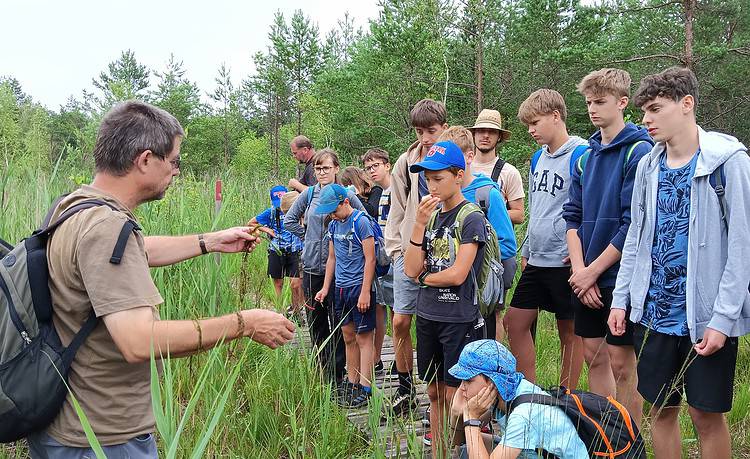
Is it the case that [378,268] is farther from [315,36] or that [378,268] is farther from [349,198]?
[315,36]

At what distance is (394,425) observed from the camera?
2.60 m

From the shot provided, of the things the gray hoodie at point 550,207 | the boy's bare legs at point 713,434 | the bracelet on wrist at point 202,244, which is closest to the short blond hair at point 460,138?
the gray hoodie at point 550,207

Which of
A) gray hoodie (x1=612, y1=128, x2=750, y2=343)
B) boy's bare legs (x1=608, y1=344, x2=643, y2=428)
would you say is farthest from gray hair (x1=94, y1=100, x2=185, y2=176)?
boy's bare legs (x1=608, y1=344, x2=643, y2=428)

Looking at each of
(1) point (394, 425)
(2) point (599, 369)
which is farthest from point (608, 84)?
(1) point (394, 425)

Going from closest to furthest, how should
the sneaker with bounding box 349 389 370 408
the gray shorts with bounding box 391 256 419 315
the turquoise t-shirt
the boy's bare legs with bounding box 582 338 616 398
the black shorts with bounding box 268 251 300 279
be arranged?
1. the turquoise t-shirt
2. the boy's bare legs with bounding box 582 338 616 398
3. the gray shorts with bounding box 391 256 419 315
4. the sneaker with bounding box 349 389 370 408
5. the black shorts with bounding box 268 251 300 279

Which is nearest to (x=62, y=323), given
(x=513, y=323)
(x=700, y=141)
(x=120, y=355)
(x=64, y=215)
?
(x=120, y=355)

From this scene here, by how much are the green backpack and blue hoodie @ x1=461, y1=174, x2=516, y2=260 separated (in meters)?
0.40

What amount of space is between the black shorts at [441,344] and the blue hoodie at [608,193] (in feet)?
2.65

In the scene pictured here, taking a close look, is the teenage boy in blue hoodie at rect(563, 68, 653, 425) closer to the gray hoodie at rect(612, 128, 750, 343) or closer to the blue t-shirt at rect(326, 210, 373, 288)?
the gray hoodie at rect(612, 128, 750, 343)

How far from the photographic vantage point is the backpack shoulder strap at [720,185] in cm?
226

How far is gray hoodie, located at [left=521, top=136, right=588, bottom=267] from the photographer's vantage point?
3.50 metres

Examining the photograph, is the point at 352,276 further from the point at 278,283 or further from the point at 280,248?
the point at 278,283

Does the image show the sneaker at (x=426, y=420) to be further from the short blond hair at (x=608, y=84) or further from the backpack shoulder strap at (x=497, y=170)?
the short blond hair at (x=608, y=84)

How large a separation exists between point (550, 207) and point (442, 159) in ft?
3.19
